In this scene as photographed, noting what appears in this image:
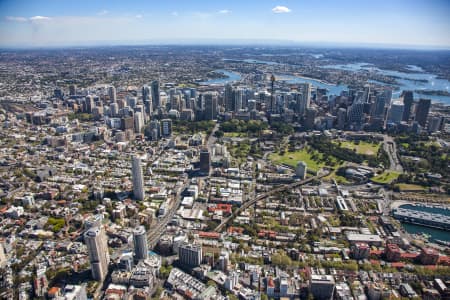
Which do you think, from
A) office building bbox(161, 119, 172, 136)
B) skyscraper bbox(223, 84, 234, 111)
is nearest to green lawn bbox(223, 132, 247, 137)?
office building bbox(161, 119, 172, 136)

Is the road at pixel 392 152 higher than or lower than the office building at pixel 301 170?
lower

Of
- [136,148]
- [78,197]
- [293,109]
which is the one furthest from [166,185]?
[293,109]

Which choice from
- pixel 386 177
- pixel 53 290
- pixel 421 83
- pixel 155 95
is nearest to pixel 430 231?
pixel 386 177

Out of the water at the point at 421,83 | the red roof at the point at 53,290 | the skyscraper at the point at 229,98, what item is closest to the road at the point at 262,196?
the red roof at the point at 53,290

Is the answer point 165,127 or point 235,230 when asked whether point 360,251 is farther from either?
point 165,127

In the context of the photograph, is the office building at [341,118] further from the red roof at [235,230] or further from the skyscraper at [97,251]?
the skyscraper at [97,251]

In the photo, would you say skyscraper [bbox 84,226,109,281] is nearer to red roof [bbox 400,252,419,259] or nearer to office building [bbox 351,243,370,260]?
office building [bbox 351,243,370,260]
